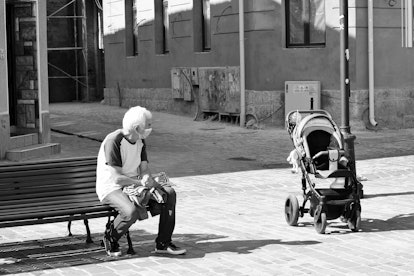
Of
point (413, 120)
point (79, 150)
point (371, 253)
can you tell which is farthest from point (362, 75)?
point (371, 253)

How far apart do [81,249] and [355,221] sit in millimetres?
2665

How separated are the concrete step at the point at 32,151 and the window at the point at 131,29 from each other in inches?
485

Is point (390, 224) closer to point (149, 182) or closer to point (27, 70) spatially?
point (149, 182)

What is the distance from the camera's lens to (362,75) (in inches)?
766

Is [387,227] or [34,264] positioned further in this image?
[387,227]

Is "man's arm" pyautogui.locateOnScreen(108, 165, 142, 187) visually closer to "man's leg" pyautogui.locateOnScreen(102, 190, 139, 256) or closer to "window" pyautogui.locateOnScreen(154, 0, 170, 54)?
"man's leg" pyautogui.locateOnScreen(102, 190, 139, 256)

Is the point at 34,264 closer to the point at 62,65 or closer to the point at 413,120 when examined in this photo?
the point at 413,120

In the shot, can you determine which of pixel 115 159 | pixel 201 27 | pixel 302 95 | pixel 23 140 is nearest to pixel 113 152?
pixel 115 159

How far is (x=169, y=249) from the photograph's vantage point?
798 cm

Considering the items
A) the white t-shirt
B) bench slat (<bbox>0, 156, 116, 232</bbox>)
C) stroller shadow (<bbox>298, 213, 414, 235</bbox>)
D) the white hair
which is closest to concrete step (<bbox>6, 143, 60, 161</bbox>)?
bench slat (<bbox>0, 156, 116, 232</bbox>)

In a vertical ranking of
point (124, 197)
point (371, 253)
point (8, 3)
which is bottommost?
point (371, 253)

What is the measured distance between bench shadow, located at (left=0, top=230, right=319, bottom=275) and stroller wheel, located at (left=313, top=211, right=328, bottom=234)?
1.14ft

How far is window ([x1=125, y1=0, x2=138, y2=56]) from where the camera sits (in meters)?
28.0

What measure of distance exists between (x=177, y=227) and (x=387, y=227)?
2.13 metres
